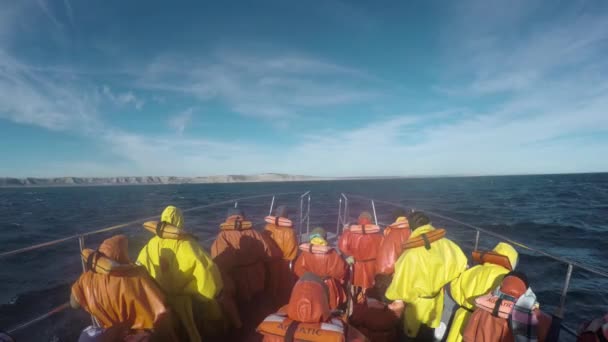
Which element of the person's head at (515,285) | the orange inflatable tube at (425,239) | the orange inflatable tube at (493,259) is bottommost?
the person's head at (515,285)

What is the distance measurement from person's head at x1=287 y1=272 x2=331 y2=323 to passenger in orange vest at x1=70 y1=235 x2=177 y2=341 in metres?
1.24

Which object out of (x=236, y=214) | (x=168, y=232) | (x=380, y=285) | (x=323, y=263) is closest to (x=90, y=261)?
(x=168, y=232)

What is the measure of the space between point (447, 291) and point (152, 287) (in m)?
4.24

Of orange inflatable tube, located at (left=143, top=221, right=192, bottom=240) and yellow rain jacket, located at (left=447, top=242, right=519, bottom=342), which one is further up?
orange inflatable tube, located at (left=143, top=221, right=192, bottom=240)

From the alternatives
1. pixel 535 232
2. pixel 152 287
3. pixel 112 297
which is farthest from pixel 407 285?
pixel 535 232

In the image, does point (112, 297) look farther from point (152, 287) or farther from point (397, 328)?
point (397, 328)

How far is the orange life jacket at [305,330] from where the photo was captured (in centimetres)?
223

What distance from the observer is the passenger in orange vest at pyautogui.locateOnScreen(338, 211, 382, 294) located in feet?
17.1

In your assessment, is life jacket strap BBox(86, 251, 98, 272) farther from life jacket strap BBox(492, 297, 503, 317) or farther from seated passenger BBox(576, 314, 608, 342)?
seated passenger BBox(576, 314, 608, 342)

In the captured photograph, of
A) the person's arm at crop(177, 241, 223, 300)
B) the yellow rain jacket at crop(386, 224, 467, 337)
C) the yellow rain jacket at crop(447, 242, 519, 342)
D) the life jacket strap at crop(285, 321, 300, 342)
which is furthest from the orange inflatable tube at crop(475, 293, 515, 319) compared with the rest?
the person's arm at crop(177, 241, 223, 300)

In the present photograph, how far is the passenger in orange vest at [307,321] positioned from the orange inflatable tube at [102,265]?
4.21 feet

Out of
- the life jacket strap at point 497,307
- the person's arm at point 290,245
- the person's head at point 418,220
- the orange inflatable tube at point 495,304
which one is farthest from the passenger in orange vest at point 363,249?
the life jacket strap at point 497,307

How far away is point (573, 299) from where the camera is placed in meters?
10.1

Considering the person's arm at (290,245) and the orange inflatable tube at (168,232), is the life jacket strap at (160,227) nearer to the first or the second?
the orange inflatable tube at (168,232)
